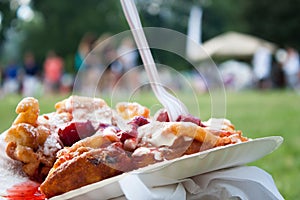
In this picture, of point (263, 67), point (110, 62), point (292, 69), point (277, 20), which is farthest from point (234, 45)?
point (110, 62)

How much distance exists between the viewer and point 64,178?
110 cm

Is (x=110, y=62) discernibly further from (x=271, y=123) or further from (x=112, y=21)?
(x=112, y=21)

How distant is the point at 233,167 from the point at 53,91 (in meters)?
13.3

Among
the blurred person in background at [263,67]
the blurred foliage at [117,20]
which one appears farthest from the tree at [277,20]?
the blurred person in background at [263,67]

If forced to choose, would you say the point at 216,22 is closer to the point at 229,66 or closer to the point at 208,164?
the point at 229,66

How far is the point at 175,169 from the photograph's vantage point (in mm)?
1081

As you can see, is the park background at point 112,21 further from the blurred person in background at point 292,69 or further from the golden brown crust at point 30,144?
the golden brown crust at point 30,144

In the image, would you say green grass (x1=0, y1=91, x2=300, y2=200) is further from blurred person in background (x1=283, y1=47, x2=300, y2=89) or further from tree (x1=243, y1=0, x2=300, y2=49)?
tree (x1=243, y1=0, x2=300, y2=49)

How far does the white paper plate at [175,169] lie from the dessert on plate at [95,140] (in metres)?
0.04

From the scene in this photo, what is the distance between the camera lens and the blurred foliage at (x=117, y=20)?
83.5 ft

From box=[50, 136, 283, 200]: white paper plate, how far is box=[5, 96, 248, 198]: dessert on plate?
0.13 ft

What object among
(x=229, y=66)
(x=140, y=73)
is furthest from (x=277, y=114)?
(x=229, y=66)

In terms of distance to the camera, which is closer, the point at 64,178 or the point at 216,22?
the point at 64,178

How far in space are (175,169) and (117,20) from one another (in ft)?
94.8
